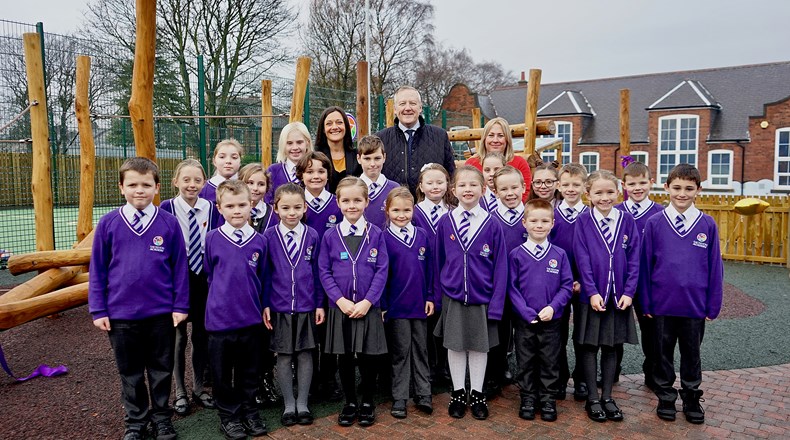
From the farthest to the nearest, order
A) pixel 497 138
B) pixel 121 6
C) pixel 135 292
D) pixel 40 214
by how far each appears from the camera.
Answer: pixel 121 6, pixel 40 214, pixel 497 138, pixel 135 292

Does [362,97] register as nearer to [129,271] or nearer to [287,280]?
[287,280]

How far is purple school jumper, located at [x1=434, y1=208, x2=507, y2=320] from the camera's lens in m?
3.96

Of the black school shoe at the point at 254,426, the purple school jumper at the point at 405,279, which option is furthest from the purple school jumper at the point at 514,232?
the black school shoe at the point at 254,426

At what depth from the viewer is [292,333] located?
3.82 meters

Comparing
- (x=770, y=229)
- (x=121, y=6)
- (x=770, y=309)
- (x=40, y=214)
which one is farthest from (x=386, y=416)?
(x=121, y=6)

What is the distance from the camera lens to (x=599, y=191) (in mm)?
4078

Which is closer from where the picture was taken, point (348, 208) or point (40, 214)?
point (348, 208)

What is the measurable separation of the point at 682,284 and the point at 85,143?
6.99 metres

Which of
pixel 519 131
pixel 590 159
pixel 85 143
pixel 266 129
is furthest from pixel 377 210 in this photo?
pixel 590 159

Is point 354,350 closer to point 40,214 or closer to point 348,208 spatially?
point 348,208

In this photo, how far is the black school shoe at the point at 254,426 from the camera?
3.67 meters

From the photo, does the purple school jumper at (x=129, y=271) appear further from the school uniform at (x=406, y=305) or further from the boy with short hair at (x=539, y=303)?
the boy with short hair at (x=539, y=303)

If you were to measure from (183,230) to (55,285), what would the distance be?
117 inches

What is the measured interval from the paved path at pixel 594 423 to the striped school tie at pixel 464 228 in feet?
4.22
